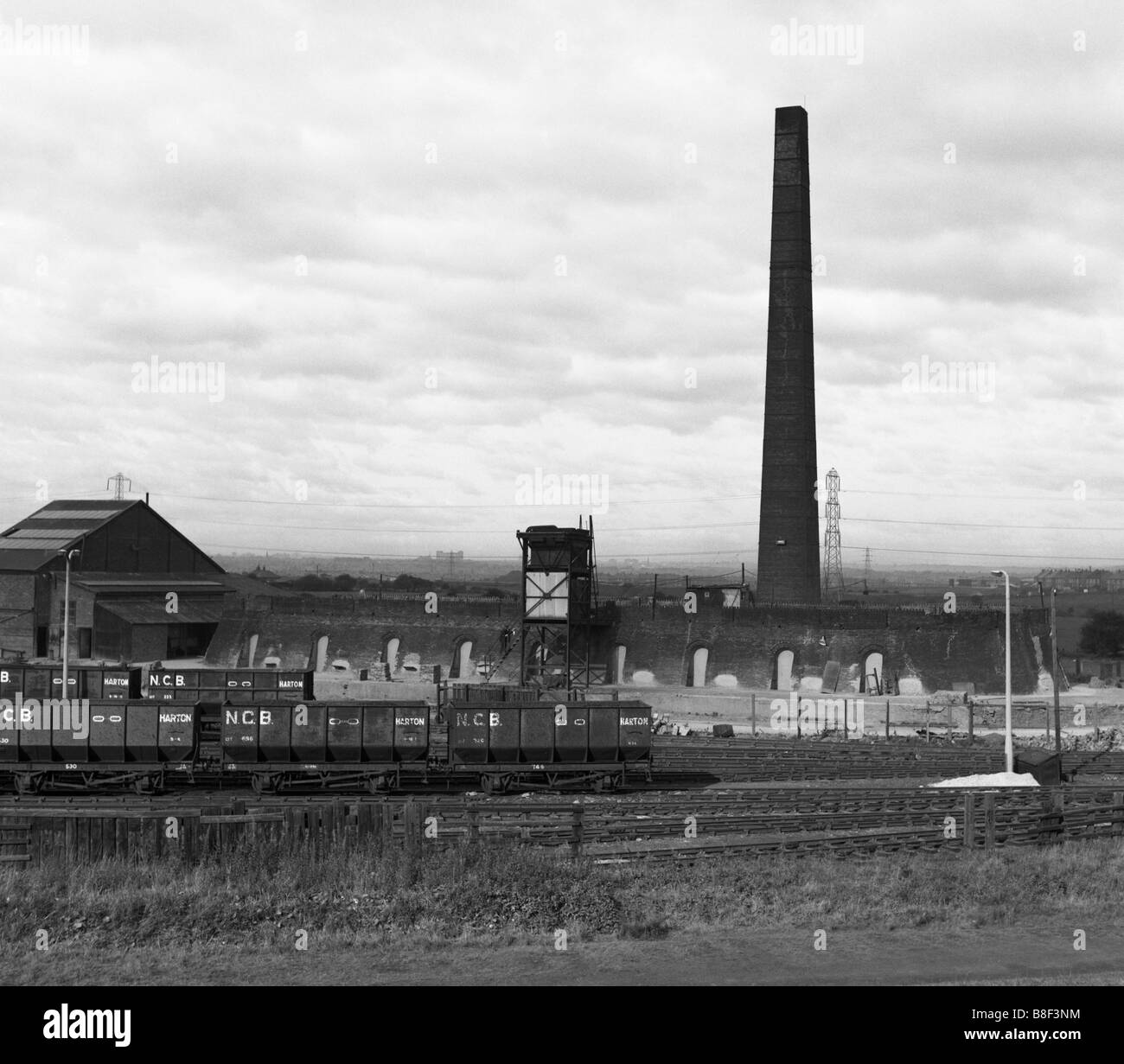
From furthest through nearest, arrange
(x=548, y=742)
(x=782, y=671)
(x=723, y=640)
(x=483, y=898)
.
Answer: (x=723, y=640) < (x=782, y=671) < (x=548, y=742) < (x=483, y=898)

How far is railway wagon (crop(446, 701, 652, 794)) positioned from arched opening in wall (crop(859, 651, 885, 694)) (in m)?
24.2

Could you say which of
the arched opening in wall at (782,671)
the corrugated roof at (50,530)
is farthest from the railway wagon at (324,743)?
the corrugated roof at (50,530)

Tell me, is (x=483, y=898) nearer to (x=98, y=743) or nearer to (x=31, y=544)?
(x=98, y=743)

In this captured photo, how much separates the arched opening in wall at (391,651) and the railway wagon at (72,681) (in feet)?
69.0

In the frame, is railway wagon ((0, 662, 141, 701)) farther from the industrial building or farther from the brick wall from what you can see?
the industrial building

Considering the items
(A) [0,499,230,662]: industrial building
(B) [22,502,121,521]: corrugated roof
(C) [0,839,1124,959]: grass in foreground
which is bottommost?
(C) [0,839,1124,959]: grass in foreground

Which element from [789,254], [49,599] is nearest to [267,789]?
[789,254]

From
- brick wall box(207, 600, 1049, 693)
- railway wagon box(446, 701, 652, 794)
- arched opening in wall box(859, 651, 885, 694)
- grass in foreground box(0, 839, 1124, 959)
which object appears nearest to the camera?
grass in foreground box(0, 839, 1124, 959)

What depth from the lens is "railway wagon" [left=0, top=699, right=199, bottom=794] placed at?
31891 millimetres

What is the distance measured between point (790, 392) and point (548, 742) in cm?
3175

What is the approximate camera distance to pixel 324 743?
106ft

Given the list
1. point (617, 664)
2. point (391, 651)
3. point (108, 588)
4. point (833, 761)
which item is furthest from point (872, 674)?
point (108, 588)

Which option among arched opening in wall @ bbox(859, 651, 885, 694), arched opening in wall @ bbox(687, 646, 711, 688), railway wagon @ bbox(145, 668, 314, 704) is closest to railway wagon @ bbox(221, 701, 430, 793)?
railway wagon @ bbox(145, 668, 314, 704)
